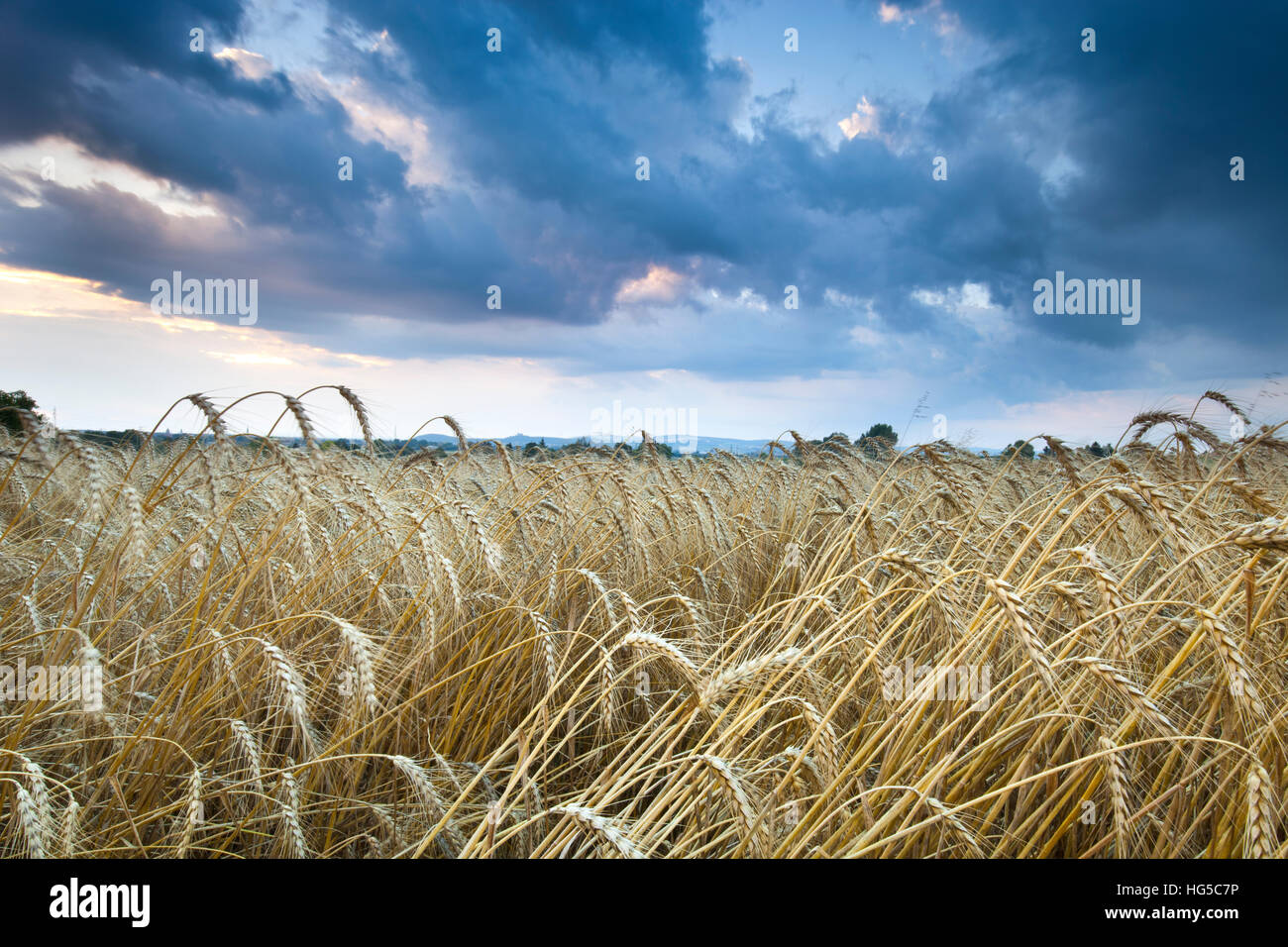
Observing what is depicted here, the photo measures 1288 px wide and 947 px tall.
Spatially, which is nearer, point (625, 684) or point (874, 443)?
point (625, 684)

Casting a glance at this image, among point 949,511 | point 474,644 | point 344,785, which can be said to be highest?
A: point 949,511

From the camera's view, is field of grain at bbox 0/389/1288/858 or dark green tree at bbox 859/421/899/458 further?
dark green tree at bbox 859/421/899/458

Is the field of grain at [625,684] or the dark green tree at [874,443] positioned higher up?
the dark green tree at [874,443]

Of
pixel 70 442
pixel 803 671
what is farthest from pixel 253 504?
pixel 803 671

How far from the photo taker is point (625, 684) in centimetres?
252

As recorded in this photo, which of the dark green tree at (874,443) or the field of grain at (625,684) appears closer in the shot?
the field of grain at (625,684)

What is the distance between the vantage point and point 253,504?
441 centimetres

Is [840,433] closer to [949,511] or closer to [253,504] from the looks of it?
[949,511]

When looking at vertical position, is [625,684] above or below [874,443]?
below

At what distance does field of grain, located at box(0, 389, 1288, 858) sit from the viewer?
1.63 meters

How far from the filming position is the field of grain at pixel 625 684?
163cm

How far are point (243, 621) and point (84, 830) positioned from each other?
1.01 meters

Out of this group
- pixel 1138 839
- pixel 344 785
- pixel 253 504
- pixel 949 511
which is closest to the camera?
pixel 1138 839
